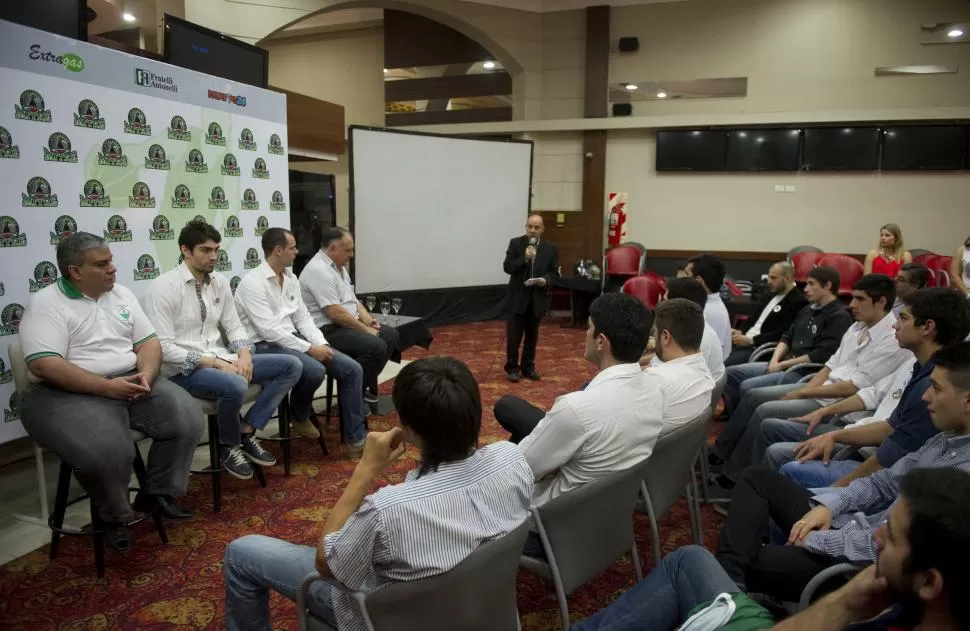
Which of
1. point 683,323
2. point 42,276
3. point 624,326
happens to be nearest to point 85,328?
point 42,276

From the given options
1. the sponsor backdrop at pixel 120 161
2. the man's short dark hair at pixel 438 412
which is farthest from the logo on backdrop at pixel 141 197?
the man's short dark hair at pixel 438 412

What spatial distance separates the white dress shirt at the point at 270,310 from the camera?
3672 millimetres

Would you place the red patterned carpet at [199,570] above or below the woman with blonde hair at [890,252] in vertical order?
below

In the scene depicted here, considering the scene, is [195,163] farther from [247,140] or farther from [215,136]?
[247,140]

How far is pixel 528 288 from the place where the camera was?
17.9 ft

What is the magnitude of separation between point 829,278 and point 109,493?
12.8ft

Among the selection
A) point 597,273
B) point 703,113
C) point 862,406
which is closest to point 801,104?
point 703,113

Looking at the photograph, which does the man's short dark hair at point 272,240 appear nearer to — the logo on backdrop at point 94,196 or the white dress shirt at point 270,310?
the white dress shirt at point 270,310

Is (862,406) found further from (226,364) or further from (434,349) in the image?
(434,349)

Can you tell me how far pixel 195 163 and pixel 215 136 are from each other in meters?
0.26

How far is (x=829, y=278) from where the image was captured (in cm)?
376

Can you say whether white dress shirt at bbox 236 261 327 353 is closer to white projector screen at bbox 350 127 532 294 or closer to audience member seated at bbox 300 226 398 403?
audience member seated at bbox 300 226 398 403

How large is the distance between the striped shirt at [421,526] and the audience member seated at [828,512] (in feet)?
2.99

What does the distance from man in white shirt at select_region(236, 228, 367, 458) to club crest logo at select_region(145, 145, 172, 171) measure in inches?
27.2
